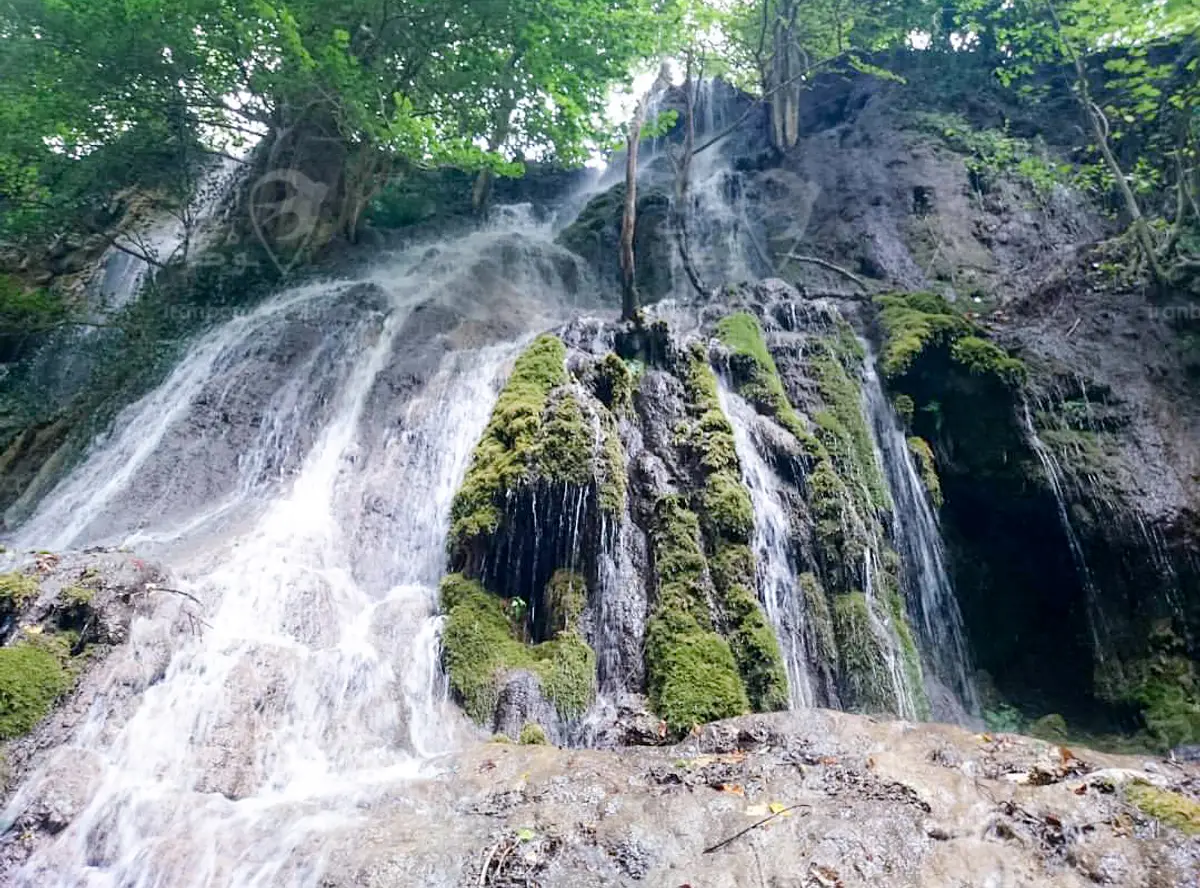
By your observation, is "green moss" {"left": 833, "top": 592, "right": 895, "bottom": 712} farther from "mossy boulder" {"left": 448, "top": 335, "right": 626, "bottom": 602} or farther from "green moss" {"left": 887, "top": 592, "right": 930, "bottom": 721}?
"mossy boulder" {"left": 448, "top": 335, "right": 626, "bottom": 602}

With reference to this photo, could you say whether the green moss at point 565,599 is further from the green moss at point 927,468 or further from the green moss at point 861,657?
the green moss at point 927,468

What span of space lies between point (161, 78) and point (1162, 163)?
16.3m

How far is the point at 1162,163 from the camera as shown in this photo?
527 inches

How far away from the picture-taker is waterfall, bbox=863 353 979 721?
8.49 meters

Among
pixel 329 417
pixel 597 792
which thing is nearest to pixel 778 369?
pixel 329 417

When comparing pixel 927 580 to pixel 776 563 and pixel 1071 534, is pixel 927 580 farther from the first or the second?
pixel 776 563

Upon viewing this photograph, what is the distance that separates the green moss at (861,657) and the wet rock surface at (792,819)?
2366 millimetres

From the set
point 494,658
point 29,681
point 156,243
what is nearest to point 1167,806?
point 494,658

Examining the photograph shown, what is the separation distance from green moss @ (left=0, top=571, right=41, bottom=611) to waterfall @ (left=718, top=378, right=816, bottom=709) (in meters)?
5.73

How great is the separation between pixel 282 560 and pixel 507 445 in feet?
7.71

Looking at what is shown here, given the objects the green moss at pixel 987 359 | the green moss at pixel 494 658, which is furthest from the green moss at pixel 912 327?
the green moss at pixel 494 658

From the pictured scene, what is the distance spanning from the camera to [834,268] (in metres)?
14.0

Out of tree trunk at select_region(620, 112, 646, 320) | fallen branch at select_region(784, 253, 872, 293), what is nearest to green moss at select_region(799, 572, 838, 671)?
tree trunk at select_region(620, 112, 646, 320)

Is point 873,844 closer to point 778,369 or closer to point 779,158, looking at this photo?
point 778,369
